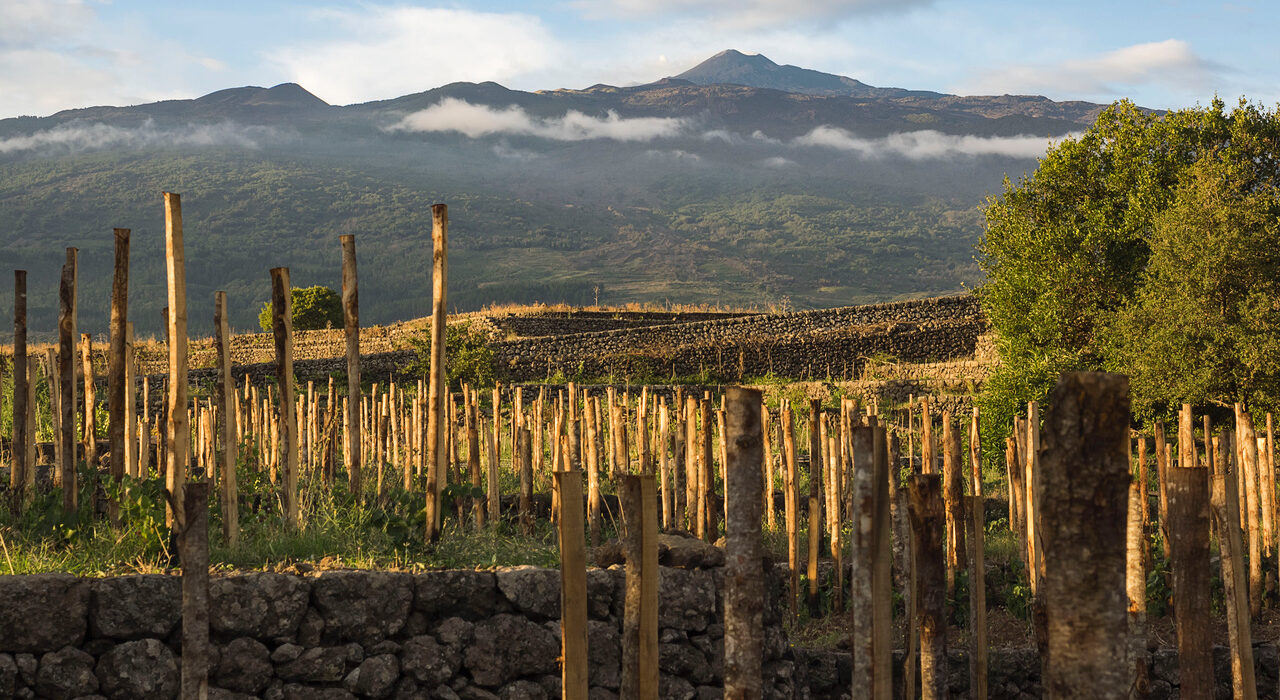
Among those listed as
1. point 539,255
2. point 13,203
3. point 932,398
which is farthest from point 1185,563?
point 13,203

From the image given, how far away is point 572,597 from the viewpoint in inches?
132

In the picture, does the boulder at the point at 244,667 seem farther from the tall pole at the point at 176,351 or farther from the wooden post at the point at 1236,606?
the wooden post at the point at 1236,606

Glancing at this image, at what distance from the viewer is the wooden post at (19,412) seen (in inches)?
275

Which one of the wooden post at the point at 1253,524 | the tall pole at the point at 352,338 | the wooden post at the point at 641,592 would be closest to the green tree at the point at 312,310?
the tall pole at the point at 352,338

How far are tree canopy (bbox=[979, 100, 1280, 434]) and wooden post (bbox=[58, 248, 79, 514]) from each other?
1608cm

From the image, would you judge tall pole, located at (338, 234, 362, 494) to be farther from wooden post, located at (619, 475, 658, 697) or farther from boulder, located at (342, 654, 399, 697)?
wooden post, located at (619, 475, 658, 697)

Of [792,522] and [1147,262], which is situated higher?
[1147,262]

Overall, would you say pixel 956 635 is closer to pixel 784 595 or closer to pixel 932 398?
pixel 784 595

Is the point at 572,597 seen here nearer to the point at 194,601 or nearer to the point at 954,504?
the point at 194,601

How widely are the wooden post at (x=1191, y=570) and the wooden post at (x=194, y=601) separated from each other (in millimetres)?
3462

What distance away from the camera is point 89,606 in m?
5.14

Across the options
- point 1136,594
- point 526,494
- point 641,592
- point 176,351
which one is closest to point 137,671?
point 176,351

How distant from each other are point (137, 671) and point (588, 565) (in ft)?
8.35

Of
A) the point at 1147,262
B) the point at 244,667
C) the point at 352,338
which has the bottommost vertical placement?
the point at 244,667
